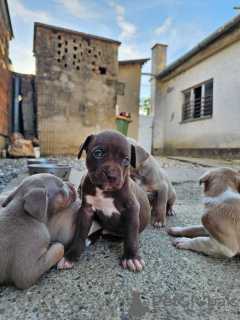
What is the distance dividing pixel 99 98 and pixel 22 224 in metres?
9.79

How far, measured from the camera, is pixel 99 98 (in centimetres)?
1067

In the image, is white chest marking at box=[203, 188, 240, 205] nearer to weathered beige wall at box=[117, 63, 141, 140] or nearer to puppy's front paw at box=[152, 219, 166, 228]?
puppy's front paw at box=[152, 219, 166, 228]

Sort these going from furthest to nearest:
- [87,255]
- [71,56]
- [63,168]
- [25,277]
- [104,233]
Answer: [71,56], [63,168], [104,233], [87,255], [25,277]

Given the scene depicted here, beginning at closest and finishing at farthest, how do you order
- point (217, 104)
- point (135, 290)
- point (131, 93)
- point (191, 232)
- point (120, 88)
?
point (135, 290) → point (191, 232) → point (217, 104) → point (120, 88) → point (131, 93)

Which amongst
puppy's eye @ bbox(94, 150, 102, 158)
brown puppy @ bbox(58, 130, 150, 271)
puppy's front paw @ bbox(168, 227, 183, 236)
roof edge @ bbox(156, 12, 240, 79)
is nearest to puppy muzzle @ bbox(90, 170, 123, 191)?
brown puppy @ bbox(58, 130, 150, 271)

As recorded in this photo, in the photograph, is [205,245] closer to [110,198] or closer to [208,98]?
[110,198]

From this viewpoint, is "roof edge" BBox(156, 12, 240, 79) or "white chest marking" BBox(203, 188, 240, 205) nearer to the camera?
"white chest marking" BBox(203, 188, 240, 205)

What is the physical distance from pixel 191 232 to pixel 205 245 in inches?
12.5

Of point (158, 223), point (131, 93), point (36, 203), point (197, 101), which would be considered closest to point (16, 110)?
point (131, 93)

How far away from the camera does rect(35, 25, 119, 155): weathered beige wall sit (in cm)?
971

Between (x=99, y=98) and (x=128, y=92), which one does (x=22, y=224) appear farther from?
(x=128, y=92)

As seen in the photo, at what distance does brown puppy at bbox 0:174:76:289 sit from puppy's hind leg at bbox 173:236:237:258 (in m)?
0.93

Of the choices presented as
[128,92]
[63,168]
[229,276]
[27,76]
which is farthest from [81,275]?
[128,92]

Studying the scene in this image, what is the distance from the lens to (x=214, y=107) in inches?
395
